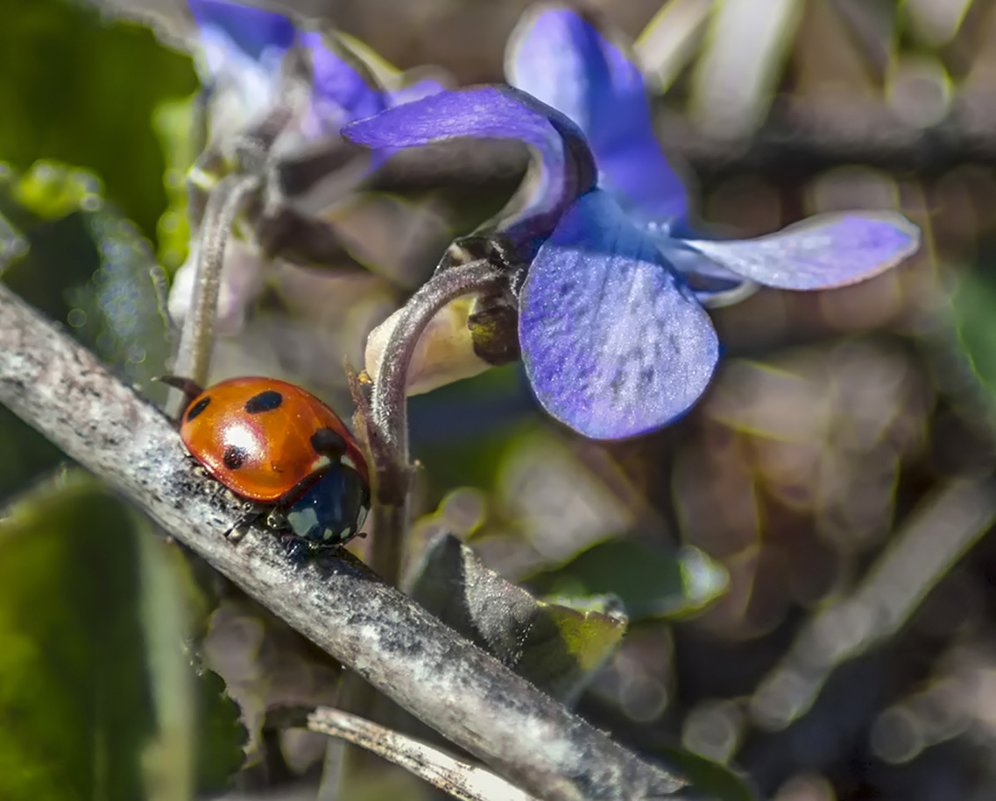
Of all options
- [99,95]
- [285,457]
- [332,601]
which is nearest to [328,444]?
[285,457]

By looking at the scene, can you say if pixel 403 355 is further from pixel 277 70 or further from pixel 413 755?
pixel 277 70

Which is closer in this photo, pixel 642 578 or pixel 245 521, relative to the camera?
pixel 245 521

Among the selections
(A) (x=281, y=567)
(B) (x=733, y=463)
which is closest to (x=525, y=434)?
(B) (x=733, y=463)

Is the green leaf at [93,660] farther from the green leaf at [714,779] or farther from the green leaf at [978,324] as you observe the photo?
the green leaf at [978,324]

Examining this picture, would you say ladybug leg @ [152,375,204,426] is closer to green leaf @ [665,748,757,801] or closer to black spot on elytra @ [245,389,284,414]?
black spot on elytra @ [245,389,284,414]

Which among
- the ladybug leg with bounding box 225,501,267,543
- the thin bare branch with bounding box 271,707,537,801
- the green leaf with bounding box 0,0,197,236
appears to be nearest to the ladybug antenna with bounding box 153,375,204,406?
the ladybug leg with bounding box 225,501,267,543

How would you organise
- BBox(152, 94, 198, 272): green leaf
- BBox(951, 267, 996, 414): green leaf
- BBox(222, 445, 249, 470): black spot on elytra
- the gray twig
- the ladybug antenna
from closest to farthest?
the gray twig
BBox(222, 445, 249, 470): black spot on elytra
the ladybug antenna
BBox(152, 94, 198, 272): green leaf
BBox(951, 267, 996, 414): green leaf

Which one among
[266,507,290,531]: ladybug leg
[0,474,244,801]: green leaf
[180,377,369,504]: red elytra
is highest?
[180,377,369,504]: red elytra

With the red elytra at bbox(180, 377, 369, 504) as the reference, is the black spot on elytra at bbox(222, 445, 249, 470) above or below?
below
